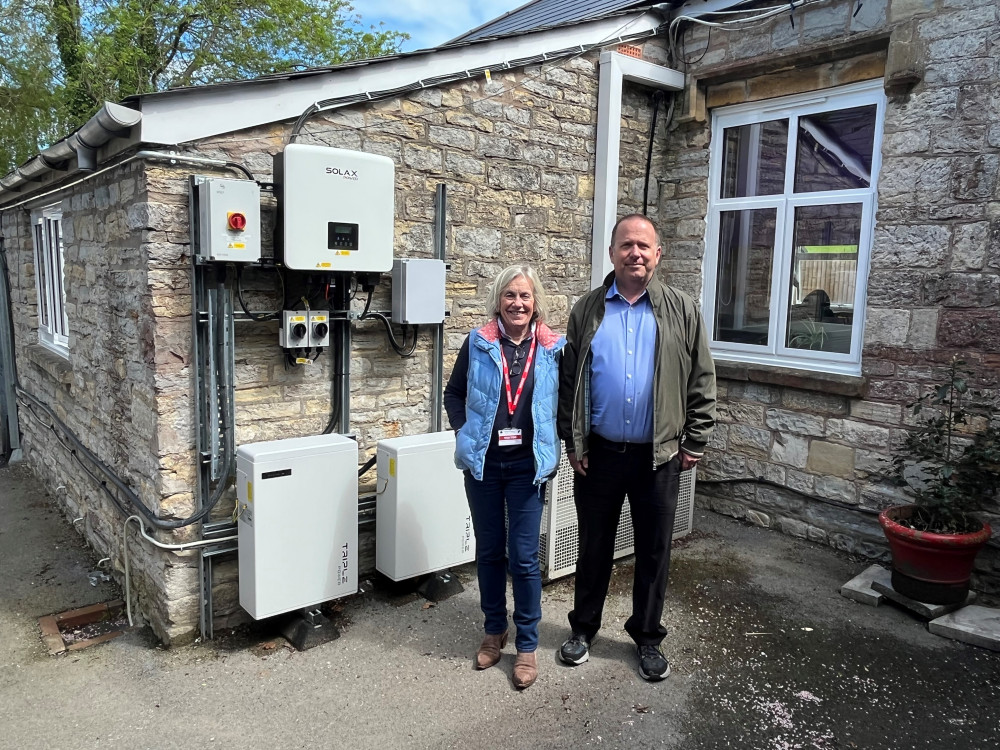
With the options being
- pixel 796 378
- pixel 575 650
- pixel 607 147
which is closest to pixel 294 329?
pixel 575 650

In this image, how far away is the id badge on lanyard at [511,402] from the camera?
3061 mm

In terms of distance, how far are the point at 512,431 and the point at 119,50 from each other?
16.4 m

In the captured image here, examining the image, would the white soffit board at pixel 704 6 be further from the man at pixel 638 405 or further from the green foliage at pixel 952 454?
the man at pixel 638 405

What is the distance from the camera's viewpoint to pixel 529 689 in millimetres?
3193

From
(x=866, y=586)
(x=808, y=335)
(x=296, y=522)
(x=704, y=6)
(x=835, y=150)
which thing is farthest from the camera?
(x=704, y=6)

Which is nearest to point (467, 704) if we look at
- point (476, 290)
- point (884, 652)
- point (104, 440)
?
point (884, 652)

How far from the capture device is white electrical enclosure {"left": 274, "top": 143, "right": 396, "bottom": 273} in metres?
3.45

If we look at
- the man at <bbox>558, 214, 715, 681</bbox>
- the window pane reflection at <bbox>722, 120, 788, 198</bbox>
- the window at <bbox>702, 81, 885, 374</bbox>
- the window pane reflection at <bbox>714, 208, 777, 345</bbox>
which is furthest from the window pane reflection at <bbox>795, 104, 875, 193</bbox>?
the man at <bbox>558, 214, 715, 681</bbox>

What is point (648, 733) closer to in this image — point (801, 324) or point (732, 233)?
point (801, 324)

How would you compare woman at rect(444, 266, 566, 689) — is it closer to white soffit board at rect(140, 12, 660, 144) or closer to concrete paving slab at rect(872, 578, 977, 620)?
white soffit board at rect(140, 12, 660, 144)

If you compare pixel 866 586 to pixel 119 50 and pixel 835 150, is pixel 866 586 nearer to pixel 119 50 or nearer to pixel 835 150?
pixel 835 150

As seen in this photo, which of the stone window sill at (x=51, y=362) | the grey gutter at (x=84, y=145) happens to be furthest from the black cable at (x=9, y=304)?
the grey gutter at (x=84, y=145)

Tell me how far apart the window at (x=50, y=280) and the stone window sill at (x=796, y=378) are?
545 cm

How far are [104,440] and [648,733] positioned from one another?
12.2 ft
